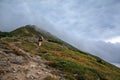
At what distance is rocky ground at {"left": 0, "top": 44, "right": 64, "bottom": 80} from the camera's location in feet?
132

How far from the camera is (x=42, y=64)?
166 ft

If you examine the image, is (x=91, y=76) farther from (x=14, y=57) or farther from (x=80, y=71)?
(x=14, y=57)

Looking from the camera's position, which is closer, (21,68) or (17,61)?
(21,68)

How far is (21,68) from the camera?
43.5 m

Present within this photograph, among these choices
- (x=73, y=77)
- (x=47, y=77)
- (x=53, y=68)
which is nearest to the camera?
(x=47, y=77)

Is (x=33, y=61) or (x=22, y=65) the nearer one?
(x=22, y=65)

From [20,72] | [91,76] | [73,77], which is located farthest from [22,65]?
[91,76]

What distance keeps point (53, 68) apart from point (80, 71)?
604 cm

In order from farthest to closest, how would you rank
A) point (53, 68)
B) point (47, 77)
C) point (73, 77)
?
point (53, 68)
point (73, 77)
point (47, 77)

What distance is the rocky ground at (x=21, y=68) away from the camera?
132 ft

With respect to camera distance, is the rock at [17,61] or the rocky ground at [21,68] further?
the rock at [17,61]

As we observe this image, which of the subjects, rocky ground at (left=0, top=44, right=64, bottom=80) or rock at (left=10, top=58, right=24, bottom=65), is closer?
rocky ground at (left=0, top=44, right=64, bottom=80)

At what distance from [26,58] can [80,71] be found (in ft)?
40.4

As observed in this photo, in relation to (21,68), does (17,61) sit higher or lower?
higher
